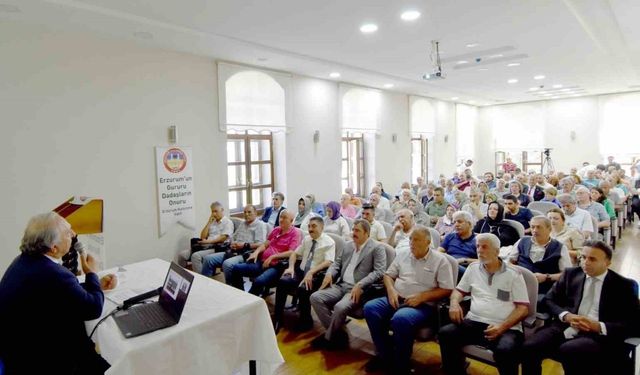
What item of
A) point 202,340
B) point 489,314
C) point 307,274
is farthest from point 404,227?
point 202,340

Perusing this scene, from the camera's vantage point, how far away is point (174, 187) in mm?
5844

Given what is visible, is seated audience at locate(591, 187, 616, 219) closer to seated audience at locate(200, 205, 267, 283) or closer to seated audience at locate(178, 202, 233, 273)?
seated audience at locate(200, 205, 267, 283)

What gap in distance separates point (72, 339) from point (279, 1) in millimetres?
3400

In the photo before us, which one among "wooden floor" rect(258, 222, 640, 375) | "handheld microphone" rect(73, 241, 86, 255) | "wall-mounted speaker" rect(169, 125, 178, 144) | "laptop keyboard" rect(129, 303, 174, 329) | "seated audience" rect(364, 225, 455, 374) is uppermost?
"wall-mounted speaker" rect(169, 125, 178, 144)

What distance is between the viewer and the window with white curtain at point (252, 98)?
6367 mm

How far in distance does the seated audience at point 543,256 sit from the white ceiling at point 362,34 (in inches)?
96.0

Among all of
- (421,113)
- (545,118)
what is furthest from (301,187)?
(545,118)

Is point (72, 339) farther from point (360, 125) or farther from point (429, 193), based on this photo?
point (360, 125)

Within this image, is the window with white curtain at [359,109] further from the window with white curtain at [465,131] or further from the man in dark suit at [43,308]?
the man in dark suit at [43,308]

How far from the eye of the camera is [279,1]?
4.00 metres

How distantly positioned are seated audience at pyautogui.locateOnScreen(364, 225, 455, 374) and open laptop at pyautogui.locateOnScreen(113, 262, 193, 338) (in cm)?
156

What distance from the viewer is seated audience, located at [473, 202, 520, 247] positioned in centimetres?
442

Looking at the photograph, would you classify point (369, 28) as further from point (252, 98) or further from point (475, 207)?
A: point (475, 207)

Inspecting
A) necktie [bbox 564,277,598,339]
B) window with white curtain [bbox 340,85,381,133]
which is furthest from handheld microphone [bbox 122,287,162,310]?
window with white curtain [bbox 340,85,381,133]
